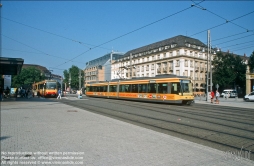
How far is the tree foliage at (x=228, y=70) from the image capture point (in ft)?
177

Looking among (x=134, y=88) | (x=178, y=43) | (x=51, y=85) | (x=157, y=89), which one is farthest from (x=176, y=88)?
(x=178, y=43)

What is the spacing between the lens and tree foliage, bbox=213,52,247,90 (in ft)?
177

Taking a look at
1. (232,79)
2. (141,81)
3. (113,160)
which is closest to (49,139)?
(113,160)

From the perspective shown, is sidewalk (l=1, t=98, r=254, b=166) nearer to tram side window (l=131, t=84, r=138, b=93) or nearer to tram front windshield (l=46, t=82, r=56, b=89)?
tram side window (l=131, t=84, r=138, b=93)

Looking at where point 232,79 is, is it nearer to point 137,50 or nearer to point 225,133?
point 137,50

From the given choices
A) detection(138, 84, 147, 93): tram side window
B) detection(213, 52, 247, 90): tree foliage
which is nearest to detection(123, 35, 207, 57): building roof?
detection(213, 52, 247, 90): tree foliage

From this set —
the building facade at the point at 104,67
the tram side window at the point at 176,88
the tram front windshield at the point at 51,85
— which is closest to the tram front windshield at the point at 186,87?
the tram side window at the point at 176,88

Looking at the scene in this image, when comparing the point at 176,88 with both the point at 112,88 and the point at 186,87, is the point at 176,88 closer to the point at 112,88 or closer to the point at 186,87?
the point at 186,87

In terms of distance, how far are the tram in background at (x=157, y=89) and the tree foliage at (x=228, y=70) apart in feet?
121

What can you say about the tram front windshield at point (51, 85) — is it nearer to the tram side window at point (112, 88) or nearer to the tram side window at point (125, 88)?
the tram side window at point (112, 88)

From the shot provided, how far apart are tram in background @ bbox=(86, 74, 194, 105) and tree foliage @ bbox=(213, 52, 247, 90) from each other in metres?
36.9

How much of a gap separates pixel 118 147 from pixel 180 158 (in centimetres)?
161

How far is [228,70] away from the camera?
53.5 meters

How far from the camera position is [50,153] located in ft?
15.6
